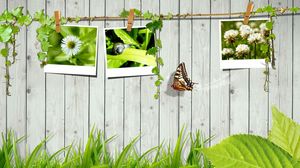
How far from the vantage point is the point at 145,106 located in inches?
86.0

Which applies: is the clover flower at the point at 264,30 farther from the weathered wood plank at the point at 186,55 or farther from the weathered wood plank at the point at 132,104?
the weathered wood plank at the point at 132,104

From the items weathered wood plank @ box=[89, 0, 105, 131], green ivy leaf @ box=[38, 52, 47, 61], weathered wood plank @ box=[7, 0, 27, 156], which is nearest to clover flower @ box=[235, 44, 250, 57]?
weathered wood plank @ box=[89, 0, 105, 131]

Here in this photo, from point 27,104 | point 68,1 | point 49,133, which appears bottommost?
point 49,133

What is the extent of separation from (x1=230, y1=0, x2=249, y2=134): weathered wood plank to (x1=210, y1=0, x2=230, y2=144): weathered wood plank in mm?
25

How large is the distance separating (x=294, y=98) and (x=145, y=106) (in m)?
0.72

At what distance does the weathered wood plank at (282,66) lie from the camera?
2.22m

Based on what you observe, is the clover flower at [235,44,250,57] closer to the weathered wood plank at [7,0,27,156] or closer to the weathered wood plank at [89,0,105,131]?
the weathered wood plank at [89,0,105,131]

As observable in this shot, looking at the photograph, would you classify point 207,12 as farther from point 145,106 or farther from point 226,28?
point 145,106

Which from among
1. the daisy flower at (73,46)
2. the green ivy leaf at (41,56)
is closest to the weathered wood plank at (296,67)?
the daisy flower at (73,46)

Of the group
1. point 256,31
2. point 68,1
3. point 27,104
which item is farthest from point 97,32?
point 256,31

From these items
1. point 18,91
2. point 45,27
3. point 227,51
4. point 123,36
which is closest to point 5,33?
point 45,27

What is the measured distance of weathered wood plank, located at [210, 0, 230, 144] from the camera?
219cm

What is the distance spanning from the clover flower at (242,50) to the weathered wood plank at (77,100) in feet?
2.37

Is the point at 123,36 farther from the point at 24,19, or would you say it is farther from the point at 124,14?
the point at 24,19
